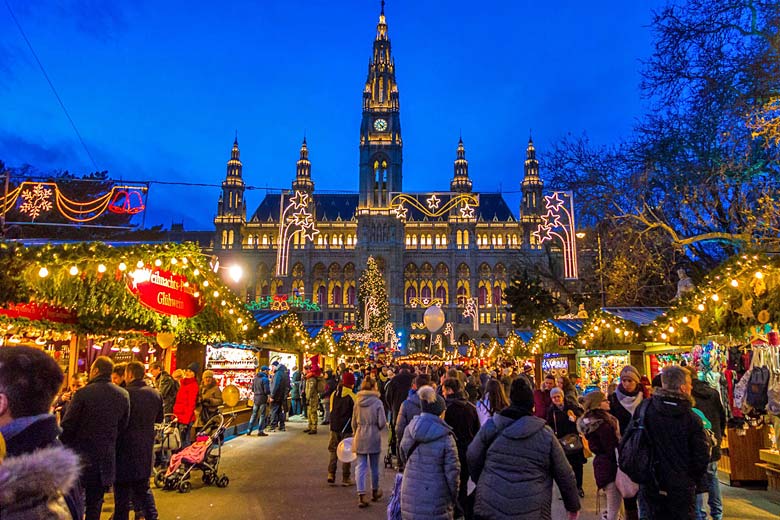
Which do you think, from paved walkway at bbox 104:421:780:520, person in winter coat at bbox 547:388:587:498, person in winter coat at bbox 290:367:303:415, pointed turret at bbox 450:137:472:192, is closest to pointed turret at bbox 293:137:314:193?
pointed turret at bbox 450:137:472:192

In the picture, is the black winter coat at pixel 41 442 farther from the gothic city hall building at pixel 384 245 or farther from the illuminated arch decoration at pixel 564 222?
the gothic city hall building at pixel 384 245

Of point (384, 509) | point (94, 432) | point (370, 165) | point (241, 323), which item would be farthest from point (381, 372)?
point (370, 165)

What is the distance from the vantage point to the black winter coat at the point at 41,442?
5.98 ft

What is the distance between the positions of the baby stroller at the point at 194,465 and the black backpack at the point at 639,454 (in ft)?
17.4

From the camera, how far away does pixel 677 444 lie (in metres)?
3.45

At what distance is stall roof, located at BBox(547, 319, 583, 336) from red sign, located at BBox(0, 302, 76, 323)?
11624 millimetres

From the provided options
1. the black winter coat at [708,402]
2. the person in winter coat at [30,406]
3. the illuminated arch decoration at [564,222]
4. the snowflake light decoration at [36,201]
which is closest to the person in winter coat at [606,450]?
the black winter coat at [708,402]

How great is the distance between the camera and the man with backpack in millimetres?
3404

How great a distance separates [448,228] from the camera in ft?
230

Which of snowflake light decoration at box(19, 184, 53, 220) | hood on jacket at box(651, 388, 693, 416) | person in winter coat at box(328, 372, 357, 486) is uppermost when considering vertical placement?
snowflake light decoration at box(19, 184, 53, 220)

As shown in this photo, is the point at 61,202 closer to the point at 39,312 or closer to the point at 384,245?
the point at 39,312

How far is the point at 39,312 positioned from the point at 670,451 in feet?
26.3

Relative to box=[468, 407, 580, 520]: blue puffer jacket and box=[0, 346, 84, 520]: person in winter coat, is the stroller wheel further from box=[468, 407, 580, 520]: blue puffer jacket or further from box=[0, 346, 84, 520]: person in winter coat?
box=[0, 346, 84, 520]: person in winter coat

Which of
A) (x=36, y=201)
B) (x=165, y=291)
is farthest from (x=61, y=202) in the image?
(x=165, y=291)
